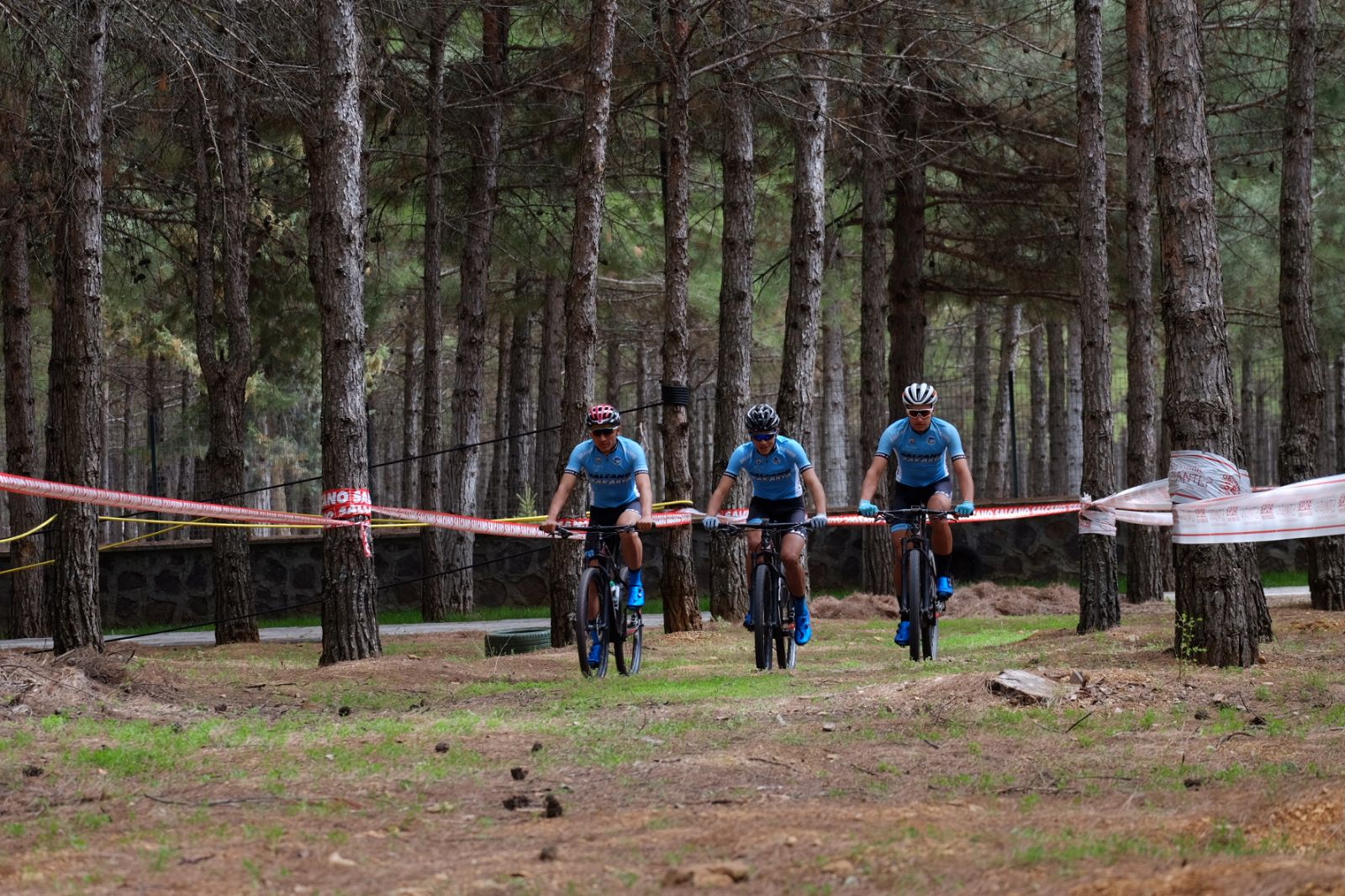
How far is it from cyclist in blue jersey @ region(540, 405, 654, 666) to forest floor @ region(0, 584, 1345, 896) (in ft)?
2.71

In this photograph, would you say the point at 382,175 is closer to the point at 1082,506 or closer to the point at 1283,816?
the point at 1082,506

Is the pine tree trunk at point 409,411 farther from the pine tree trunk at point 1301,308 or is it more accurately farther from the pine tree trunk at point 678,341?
the pine tree trunk at point 1301,308

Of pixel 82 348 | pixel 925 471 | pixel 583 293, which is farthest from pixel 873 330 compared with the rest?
pixel 82 348

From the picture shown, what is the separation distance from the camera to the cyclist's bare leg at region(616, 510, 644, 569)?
11079mm

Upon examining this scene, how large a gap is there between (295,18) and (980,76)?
8.77 meters

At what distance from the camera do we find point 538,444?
37500 mm

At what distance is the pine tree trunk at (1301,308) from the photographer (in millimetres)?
15008

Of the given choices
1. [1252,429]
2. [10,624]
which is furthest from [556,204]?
[1252,429]

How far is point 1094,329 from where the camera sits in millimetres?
14234

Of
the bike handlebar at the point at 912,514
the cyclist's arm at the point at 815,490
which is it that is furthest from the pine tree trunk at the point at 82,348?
the bike handlebar at the point at 912,514

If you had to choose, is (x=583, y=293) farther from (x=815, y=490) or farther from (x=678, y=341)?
(x=815, y=490)

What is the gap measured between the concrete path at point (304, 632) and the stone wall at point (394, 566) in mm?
1881

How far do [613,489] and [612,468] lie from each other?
0.69 ft

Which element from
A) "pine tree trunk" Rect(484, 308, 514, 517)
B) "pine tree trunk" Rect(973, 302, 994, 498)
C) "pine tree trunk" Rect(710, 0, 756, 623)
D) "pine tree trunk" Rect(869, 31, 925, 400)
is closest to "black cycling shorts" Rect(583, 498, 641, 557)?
"pine tree trunk" Rect(710, 0, 756, 623)
